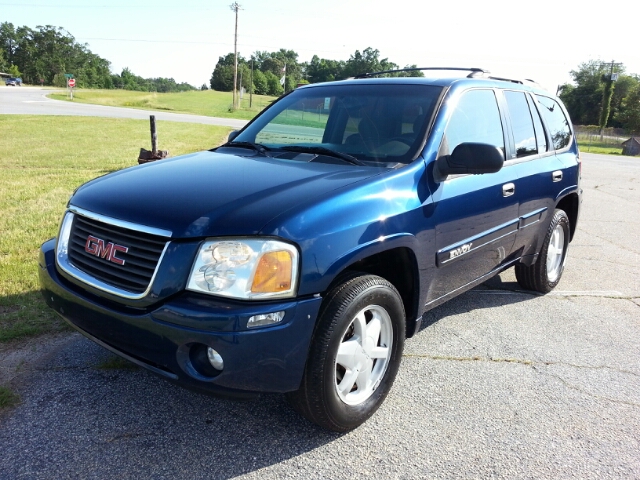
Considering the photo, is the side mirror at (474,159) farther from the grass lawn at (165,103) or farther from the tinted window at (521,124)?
the grass lawn at (165,103)

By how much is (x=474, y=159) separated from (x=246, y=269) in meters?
1.51

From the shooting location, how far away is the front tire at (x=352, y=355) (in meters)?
2.43

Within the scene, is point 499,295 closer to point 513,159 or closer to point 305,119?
point 513,159

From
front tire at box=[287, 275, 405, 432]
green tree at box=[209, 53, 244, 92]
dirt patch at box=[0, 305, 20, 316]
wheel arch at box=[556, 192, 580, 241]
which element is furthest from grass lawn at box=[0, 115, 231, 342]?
green tree at box=[209, 53, 244, 92]

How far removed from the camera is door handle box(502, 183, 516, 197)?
3726 millimetres

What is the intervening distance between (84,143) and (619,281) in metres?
14.3

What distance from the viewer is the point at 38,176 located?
9.41 metres

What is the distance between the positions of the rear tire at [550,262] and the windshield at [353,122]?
2.04 meters

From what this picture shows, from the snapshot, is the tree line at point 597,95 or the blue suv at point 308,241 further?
the tree line at point 597,95

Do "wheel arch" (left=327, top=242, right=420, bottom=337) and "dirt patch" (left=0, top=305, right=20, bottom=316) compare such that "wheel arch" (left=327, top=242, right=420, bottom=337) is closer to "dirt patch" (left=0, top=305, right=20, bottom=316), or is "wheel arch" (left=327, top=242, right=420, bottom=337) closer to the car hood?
the car hood

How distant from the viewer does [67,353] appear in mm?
3418

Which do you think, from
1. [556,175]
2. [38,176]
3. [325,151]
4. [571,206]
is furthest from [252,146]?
[38,176]

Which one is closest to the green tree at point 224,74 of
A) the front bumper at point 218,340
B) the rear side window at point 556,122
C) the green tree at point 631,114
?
the green tree at point 631,114

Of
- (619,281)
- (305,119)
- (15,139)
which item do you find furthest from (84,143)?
(619,281)
